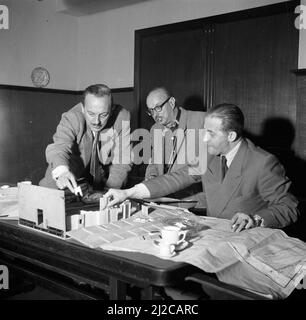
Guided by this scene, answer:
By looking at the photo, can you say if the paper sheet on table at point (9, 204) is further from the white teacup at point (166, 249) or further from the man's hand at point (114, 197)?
the white teacup at point (166, 249)

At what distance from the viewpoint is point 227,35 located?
4.52 meters

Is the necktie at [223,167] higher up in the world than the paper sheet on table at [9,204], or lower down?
higher up

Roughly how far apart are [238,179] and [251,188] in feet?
0.30

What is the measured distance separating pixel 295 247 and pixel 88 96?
1.81 m

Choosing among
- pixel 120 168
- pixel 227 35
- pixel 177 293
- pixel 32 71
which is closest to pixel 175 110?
pixel 120 168

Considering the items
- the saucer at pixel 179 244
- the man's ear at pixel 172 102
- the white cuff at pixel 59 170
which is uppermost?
the man's ear at pixel 172 102

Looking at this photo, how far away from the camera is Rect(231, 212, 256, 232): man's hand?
2008mm

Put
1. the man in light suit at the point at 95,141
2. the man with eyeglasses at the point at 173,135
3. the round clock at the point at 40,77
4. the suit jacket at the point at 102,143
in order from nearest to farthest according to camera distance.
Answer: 1. the man in light suit at the point at 95,141
2. the suit jacket at the point at 102,143
3. the man with eyeglasses at the point at 173,135
4. the round clock at the point at 40,77

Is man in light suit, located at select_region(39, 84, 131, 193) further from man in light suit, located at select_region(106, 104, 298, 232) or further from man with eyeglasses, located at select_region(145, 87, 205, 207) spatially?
man in light suit, located at select_region(106, 104, 298, 232)

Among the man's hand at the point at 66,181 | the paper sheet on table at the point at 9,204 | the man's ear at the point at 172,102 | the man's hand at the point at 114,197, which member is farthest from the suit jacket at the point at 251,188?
the paper sheet on table at the point at 9,204

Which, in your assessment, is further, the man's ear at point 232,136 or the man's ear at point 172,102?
the man's ear at point 172,102

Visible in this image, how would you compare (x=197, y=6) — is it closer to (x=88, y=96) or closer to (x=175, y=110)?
(x=175, y=110)

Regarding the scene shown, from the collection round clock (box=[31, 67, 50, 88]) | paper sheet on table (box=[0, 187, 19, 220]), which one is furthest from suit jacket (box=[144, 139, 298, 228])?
round clock (box=[31, 67, 50, 88])

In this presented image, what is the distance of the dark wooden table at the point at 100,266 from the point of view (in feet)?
4.96
